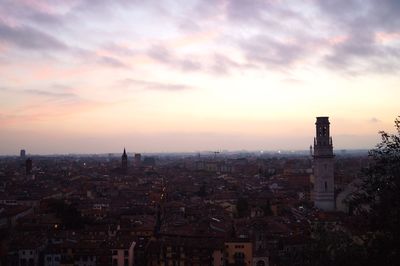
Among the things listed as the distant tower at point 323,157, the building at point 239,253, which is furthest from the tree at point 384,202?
the distant tower at point 323,157

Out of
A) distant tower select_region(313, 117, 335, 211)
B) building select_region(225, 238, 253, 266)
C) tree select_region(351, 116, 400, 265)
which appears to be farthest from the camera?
distant tower select_region(313, 117, 335, 211)

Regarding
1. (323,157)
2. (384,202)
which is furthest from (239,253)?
(384,202)

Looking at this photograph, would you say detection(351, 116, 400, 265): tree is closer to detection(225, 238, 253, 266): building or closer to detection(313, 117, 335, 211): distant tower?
detection(225, 238, 253, 266): building

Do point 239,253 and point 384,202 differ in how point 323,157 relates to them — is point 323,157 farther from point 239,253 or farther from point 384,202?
point 384,202

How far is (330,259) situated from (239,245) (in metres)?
14.2

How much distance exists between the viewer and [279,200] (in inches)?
2240

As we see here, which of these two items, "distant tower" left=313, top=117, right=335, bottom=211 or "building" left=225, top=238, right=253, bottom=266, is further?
→ "distant tower" left=313, top=117, right=335, bottom=211

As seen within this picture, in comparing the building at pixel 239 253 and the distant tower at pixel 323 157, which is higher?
the distant tower at pixel 323 157

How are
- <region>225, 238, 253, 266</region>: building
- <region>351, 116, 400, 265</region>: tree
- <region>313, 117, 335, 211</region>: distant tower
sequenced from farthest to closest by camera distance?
<region>313, 117, 335, 211</region>: distant tower < <region>225, 238, 253, 266</region>: building < <region>351, 116, 400, 265</region>: tree

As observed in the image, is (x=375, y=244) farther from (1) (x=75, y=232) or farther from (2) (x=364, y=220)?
(1) (x=75, y=232)

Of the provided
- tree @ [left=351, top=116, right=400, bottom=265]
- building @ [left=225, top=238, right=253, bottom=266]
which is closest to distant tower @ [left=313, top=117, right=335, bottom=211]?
building @ [left=225, top=238, right=253, bottom=266]

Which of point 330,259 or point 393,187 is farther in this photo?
point 330,259

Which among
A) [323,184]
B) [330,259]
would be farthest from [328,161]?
[330,259]

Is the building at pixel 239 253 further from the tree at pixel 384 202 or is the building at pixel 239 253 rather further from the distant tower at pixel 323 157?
the tree at pixel 384 202
